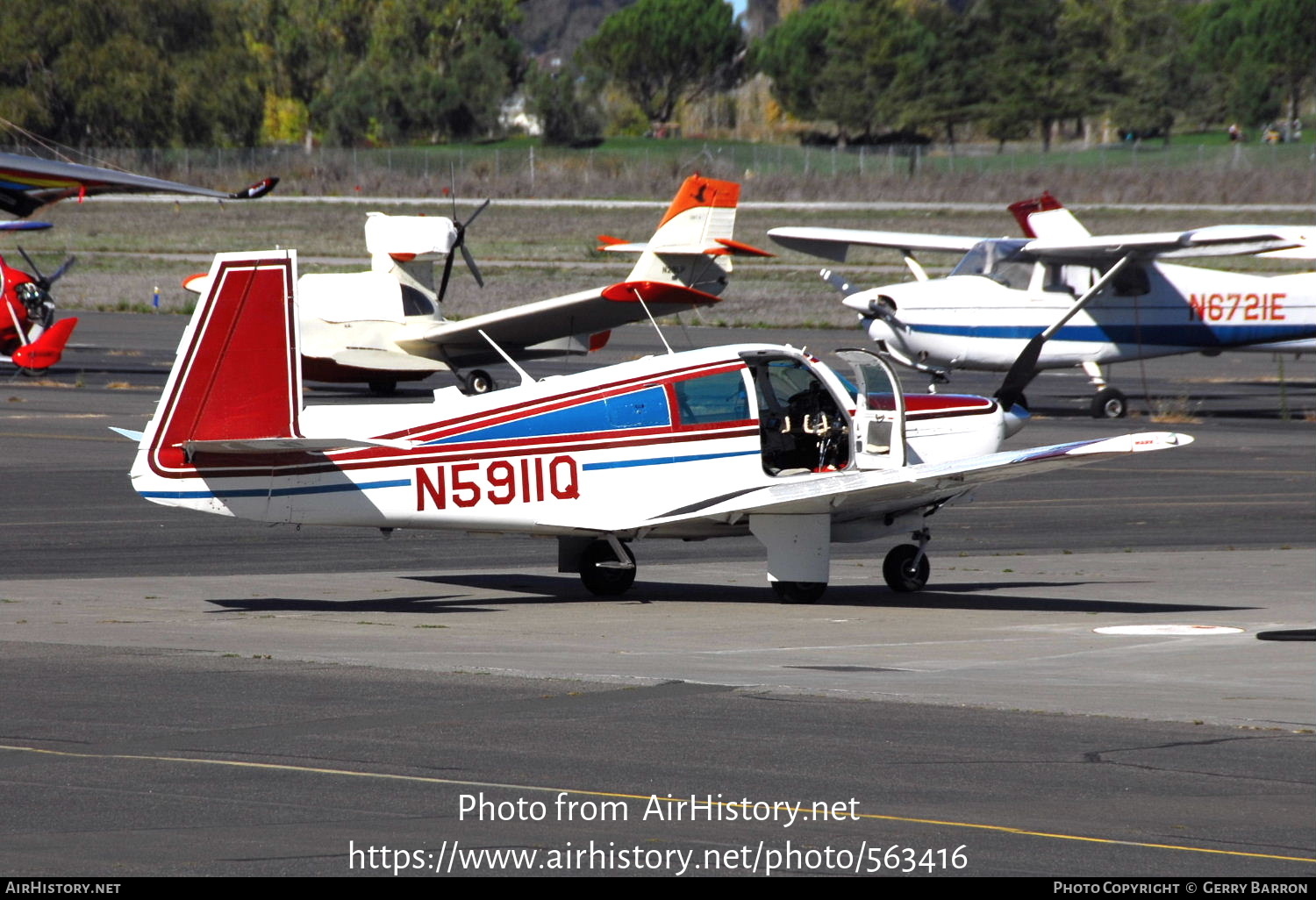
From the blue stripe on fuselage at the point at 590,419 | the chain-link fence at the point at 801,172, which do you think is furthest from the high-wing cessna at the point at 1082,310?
the chain-link fence at the point at 801,172

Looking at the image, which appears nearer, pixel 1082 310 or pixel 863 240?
pixel 1082 310

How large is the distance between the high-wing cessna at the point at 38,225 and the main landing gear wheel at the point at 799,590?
17.6m

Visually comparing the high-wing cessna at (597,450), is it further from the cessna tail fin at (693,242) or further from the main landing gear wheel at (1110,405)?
the main landing gear wheel at (1110,405)

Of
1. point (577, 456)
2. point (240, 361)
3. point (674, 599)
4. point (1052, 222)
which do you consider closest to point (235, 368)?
point (240, 361)

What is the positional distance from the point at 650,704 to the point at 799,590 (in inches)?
163

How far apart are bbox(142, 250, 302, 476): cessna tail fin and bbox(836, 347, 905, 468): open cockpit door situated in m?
4.30

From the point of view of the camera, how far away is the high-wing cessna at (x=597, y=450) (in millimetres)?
12219

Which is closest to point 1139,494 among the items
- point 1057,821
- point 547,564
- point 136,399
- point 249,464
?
point 547,564

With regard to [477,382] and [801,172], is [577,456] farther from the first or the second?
[801,172]

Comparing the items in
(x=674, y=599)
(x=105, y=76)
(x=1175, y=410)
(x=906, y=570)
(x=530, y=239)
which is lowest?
(x=1175, y=410)

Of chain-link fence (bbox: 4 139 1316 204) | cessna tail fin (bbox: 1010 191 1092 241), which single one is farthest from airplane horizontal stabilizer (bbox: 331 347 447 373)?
chain-link fence (bbox: 4 139 1316 204)

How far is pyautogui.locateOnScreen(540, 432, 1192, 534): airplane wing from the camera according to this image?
1264cm

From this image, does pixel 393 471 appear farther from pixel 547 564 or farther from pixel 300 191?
pixel 300 191

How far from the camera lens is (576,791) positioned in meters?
7.52
